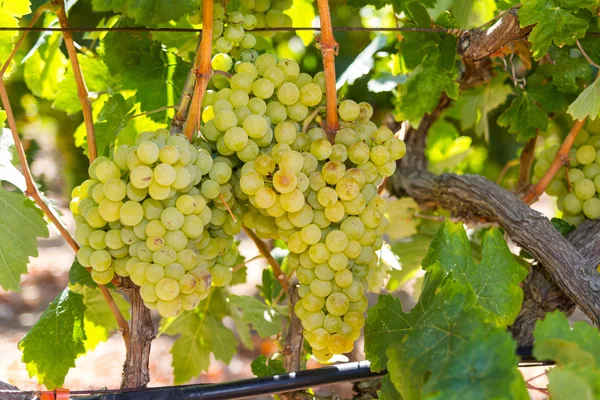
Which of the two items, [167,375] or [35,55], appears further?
[167,375]

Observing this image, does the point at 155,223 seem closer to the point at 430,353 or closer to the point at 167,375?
the point at 430,353

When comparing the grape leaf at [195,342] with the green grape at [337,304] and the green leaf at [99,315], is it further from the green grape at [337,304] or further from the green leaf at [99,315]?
the green grape at [337,304]

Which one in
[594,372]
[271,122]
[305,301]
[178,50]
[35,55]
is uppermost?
[35,55]

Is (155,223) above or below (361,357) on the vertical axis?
below

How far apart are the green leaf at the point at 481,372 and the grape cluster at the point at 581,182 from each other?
662mm

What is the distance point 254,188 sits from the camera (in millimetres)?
824

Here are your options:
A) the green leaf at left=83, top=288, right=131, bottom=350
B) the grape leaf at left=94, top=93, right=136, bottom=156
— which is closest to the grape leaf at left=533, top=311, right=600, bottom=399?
the grape leaf at left=94, top=93, right=136, bottom=156

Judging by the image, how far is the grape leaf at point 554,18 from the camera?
0.97 metres

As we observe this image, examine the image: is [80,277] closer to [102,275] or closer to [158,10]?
[102,275]

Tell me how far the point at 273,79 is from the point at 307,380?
404mm

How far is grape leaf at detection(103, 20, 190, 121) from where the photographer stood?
45.5 inches

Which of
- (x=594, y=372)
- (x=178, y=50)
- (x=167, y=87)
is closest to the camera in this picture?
(x=594, y=372)

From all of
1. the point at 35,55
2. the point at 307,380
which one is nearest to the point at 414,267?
the point at 307,380

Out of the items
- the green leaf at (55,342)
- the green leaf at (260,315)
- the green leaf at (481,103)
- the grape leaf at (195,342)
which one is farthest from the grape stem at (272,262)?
the green leaf at (481,103)
